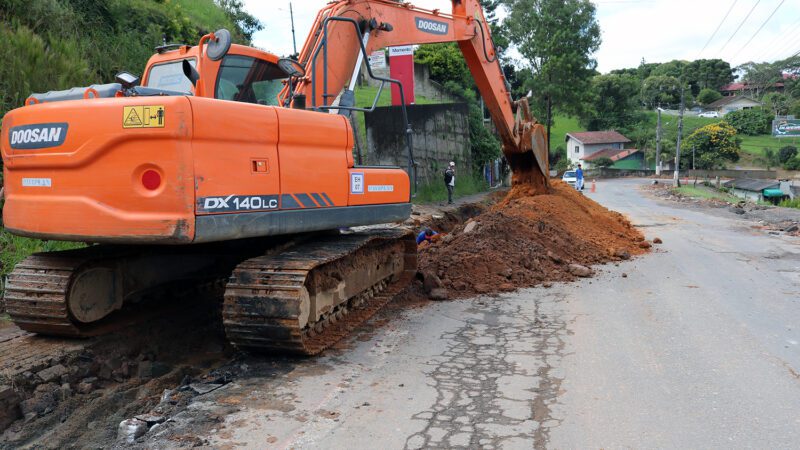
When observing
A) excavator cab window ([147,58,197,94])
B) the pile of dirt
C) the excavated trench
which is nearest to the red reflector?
the excavated trench

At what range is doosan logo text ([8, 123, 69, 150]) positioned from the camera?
14.4ft

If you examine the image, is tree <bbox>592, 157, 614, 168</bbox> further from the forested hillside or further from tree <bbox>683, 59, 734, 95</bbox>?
the forested hillside

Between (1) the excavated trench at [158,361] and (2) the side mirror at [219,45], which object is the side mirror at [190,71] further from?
(1) the excavated trench at [158,361]

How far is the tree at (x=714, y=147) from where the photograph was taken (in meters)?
58.6

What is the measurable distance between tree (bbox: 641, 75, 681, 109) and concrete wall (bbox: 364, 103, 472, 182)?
232 feet

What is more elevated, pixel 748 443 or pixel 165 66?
pixel 165 66

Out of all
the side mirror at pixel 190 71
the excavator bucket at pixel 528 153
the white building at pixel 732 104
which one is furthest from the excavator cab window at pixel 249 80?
the white building at pixel 732 104

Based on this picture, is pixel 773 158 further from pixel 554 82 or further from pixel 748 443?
pixel 748 443

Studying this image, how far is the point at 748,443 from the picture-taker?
370 centimetres

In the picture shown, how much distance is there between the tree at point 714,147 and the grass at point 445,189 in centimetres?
3935

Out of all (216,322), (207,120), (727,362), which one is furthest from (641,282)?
(207,120)

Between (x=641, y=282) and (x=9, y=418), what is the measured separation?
24.8ft

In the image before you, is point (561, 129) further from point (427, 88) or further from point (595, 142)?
point (427, 88)

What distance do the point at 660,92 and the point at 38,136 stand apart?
91370 mm
